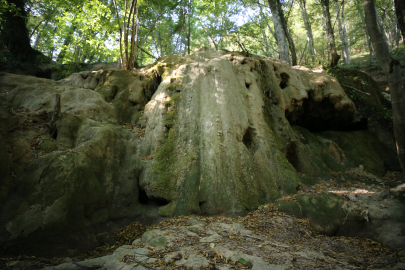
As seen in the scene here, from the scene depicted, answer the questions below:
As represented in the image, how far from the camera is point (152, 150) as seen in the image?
22.9ft

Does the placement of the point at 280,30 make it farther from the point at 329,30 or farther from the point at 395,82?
the point at 395,82

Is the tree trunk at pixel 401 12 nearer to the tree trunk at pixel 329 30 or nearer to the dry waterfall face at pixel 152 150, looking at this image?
the dry waterfall face at pixel 152 150

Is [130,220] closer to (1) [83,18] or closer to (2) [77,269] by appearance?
(2) [77,269]

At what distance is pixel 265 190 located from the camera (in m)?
6.63

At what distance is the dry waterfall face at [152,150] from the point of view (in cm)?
440

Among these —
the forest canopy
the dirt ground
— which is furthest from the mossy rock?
the forest canopy

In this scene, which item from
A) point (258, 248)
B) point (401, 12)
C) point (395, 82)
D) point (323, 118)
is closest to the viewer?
point (258, 248)

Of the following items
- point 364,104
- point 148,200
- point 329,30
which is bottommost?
point 148,200

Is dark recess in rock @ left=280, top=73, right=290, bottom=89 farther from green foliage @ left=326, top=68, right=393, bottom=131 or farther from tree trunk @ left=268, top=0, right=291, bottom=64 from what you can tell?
green foliage @ left=326, top=68, right=393, bottom=131

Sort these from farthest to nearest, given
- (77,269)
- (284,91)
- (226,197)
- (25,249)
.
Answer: (284,91)
(226,197)
(25,249)
(77,269)

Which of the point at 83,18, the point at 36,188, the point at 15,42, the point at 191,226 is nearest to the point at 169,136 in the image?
the point at 191,226

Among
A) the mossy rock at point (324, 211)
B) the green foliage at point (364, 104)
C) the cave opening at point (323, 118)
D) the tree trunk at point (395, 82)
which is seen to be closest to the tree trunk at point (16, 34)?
the cave opening at point (323, 118)

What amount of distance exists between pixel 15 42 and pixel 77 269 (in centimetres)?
1680

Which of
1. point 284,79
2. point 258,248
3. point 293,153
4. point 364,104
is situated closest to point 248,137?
point 293,153
